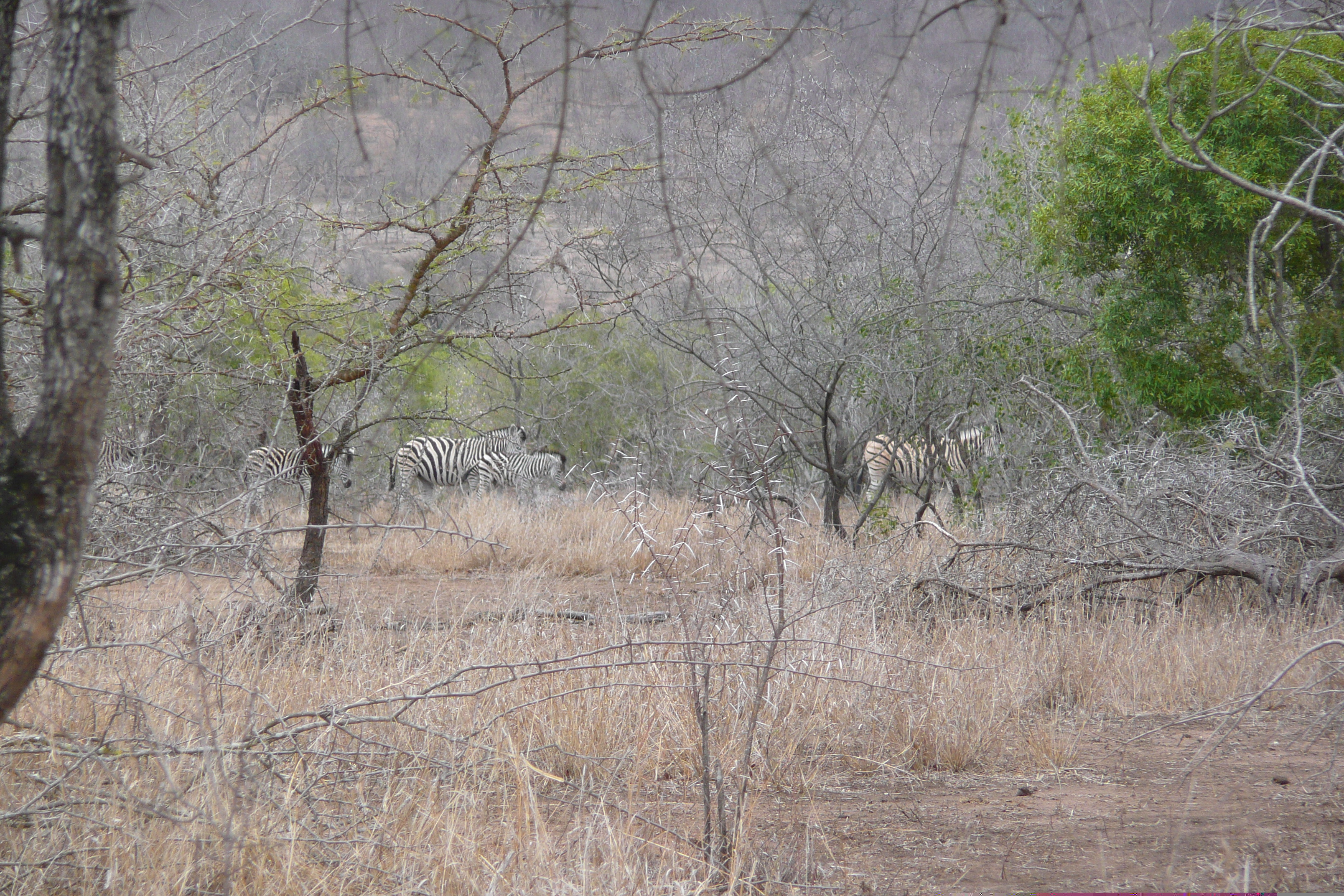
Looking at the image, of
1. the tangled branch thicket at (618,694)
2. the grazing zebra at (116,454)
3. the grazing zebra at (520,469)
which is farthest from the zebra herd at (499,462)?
the grazing zebra at (116,454)

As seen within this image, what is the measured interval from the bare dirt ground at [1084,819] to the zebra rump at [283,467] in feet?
7.58

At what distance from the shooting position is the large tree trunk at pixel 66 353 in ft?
4.80

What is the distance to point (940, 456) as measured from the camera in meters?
10.1

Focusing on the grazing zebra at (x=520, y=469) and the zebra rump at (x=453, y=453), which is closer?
the grazing zebra at (x=520, y=469)

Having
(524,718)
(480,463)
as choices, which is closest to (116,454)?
(524,718)

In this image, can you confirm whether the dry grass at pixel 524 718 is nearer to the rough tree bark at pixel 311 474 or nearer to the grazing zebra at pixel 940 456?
the rough tree bark at pixel 311 474

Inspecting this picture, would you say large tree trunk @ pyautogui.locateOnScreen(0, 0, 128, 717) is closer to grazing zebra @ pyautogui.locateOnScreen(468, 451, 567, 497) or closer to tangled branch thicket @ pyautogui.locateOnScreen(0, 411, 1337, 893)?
tangled branch thicket @ pyautogui.locateOnScreen(0, 411, 1337, 893)

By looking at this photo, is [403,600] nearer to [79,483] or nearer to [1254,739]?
[1254,739]

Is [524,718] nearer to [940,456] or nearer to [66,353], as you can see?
[66,353]

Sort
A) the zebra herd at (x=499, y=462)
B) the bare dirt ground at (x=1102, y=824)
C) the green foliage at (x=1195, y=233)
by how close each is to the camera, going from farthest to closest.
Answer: the zebra herd at (x=499, y=462), the green foliage at (x=1195, y=233), the bare dirt ground at (x=1102, y=824)

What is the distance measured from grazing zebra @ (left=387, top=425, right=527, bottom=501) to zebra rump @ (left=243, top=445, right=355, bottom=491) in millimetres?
2180

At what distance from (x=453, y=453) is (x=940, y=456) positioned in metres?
11.0

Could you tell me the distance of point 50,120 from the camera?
4.79ft

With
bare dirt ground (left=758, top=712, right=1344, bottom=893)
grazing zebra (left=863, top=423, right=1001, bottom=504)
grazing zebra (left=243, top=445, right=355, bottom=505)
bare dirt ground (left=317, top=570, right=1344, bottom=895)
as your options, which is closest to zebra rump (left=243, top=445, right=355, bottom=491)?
grazing zebra (left=243, top=445, right=355, bottom=505)
